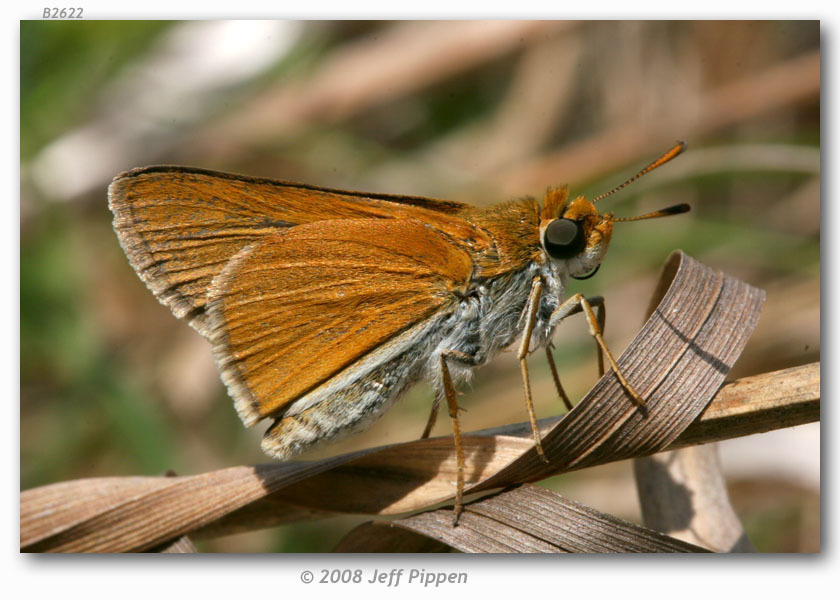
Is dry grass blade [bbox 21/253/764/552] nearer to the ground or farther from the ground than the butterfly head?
nearer to the ground

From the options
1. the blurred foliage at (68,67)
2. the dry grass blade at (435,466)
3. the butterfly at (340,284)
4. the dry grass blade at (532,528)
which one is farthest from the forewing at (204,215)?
the blurred foliage at (68,67)

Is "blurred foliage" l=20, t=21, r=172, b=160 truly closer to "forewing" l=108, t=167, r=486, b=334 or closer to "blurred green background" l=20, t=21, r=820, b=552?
"blurred green background" l=20, t=21, r=820, b=552

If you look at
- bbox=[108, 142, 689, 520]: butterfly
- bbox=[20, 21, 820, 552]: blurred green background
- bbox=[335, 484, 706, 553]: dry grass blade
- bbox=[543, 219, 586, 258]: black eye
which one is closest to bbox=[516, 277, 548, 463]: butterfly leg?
bbox=[108, 142, 689, 520]: butterfly

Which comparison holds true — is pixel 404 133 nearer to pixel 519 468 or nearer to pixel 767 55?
pixel 767 55

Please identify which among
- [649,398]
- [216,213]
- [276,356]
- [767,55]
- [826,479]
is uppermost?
[767,55]

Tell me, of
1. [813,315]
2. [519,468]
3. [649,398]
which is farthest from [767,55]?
[519,468]

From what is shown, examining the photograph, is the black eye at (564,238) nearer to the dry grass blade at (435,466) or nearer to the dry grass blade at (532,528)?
the dry grass blade at (435,466)

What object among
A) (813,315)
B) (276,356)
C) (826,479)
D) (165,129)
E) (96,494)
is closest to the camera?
(96,494)
